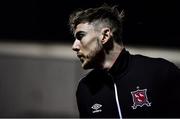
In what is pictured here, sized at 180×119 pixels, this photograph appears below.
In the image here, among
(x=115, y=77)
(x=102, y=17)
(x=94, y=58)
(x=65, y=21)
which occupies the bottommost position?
(x=115, y=77)

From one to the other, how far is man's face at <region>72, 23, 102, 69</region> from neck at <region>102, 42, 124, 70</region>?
0.20 ft

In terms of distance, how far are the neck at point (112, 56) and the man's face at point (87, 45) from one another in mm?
61

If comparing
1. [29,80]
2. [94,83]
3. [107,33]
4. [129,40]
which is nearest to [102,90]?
[94,83]

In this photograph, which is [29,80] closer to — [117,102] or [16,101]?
[16,101]

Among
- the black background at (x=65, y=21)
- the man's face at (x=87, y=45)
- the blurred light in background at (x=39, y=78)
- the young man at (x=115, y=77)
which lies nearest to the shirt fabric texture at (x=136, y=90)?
the young man at (x=115, y=77)

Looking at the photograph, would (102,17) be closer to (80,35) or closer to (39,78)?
(80,35)

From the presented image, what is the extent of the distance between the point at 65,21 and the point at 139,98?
2857 millimetres

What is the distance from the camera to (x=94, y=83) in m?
3.09

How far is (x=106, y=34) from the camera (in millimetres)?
3146

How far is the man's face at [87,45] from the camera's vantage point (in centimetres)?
304

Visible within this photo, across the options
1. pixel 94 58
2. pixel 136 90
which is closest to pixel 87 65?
pixel 94 58

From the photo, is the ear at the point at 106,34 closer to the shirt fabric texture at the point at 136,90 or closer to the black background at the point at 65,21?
the shirt fabric texture at the point at 136,90

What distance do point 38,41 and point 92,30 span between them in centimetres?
286

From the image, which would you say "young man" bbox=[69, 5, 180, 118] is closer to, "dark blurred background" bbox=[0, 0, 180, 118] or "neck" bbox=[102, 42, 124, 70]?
"neck" bbox=[102, 42, 124, 70]
